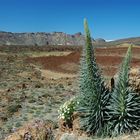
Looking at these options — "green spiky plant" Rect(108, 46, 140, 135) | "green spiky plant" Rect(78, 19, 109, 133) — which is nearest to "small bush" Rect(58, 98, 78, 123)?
"green spiky plant" Rect(78, 19, 109, 133)

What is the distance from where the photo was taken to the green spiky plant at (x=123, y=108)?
12070 mm

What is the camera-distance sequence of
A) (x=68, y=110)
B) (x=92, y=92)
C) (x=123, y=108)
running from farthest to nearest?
(x=68, y=110), (x=92, y=92), (x=123, y=108)

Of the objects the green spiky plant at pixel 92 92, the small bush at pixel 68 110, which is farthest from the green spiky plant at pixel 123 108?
the small bush at pixel 68 110

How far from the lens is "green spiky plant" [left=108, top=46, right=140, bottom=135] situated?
12070 millimetres

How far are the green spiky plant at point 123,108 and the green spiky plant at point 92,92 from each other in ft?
1.01

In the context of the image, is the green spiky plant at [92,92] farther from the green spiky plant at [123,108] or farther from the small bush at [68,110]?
the small bush at [68,110]

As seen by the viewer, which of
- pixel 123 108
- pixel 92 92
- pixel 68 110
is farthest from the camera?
pixel 68 110

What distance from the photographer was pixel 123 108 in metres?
12.0

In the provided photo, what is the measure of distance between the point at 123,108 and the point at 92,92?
99 centimetres

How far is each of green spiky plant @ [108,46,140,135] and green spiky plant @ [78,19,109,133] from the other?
307 millimetres

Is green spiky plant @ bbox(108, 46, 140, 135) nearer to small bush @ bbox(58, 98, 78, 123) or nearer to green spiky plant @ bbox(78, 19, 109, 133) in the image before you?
green spiky plant @ bbox(78, 19, 109, 133)

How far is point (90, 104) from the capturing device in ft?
41.0

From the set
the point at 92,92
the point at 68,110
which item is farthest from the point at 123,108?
the point at 68,110

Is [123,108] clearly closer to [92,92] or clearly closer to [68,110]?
[92,92]
